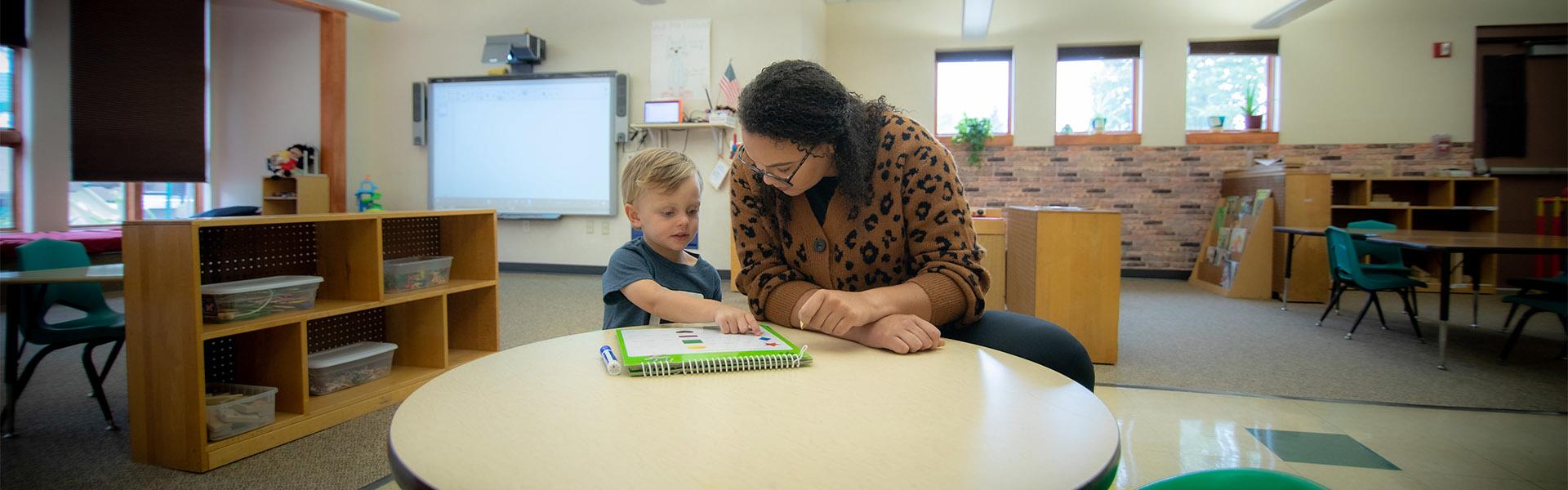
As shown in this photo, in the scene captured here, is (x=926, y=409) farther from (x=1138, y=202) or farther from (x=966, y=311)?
(x=1138, y=202)

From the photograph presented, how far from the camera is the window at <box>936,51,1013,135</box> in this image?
7.39 m

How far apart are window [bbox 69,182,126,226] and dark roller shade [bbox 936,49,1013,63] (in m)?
8.27

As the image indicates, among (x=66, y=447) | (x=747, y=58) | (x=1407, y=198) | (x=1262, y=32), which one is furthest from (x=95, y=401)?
(x=1407, y=198)

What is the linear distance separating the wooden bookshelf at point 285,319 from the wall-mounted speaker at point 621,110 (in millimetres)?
3455

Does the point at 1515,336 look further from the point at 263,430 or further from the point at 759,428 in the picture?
the point at 263,430

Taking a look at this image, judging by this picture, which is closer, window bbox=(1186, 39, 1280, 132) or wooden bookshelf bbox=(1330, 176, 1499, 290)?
wooden bookshelf bbox=(1330, 176, 1499, 290)

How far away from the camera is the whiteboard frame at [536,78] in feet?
22.1

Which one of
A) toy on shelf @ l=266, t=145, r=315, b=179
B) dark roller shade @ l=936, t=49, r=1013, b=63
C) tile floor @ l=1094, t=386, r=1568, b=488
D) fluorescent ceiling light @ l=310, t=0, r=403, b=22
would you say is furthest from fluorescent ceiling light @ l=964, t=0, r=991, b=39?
toy on shelf @ l=266, t=145, r=315, b=179

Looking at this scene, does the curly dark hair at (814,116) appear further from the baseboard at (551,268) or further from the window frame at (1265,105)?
the window frame at (1265,105)

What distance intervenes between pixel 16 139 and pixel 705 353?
822 cm

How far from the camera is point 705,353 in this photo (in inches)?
39.3

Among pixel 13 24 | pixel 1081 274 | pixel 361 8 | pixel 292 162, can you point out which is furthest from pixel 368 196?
pixel 1081 274

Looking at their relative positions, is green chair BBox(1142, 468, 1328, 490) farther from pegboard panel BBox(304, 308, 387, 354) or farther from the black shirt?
pegboard panel BBox(304, 308, 387, 354)

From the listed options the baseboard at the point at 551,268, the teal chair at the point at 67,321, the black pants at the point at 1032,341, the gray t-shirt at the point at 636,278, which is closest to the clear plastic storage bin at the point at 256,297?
the teal chair at the point at 67,321
